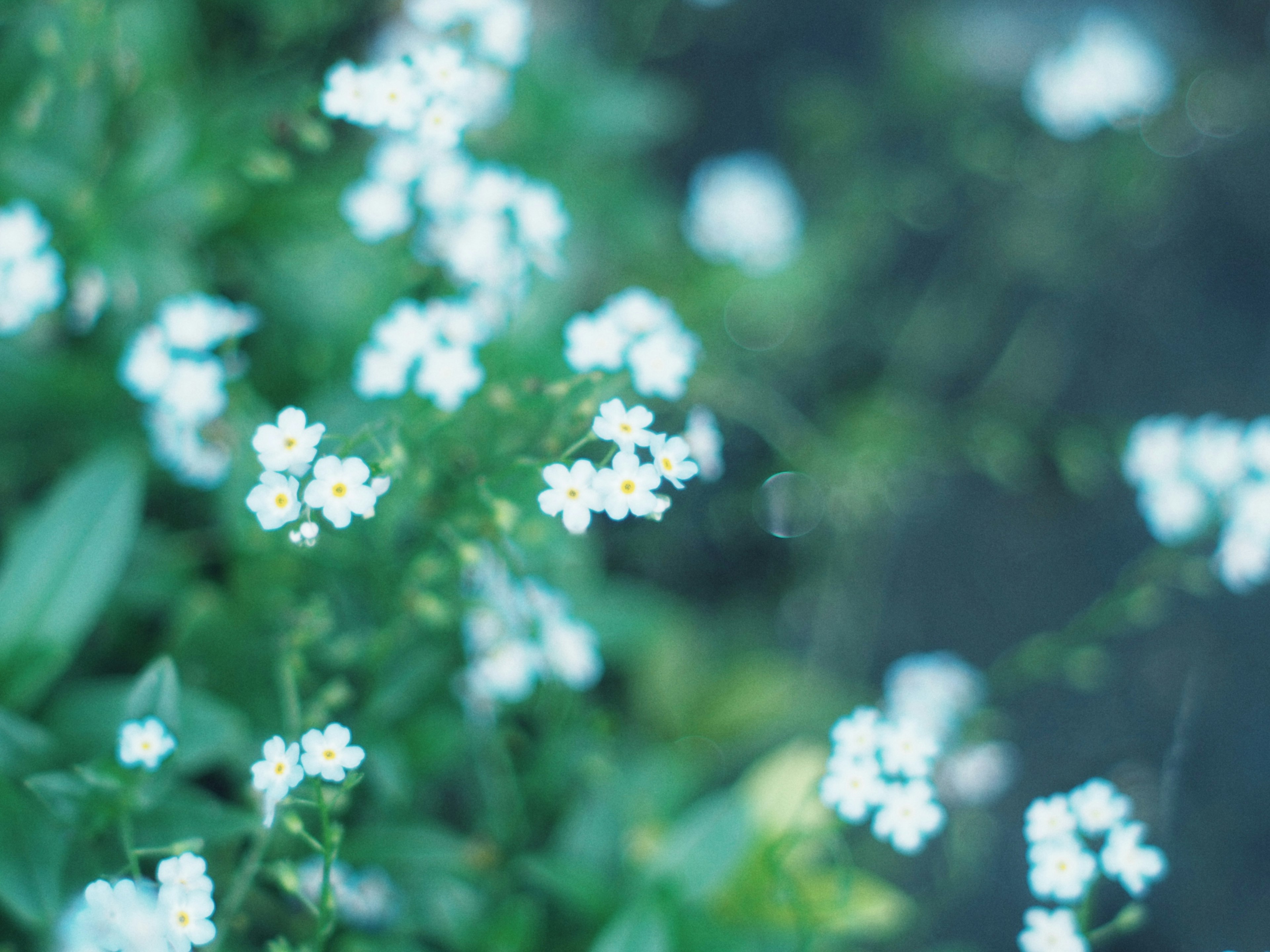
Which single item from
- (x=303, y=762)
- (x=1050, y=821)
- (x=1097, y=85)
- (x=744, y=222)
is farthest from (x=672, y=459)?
(x=1097, y=85)

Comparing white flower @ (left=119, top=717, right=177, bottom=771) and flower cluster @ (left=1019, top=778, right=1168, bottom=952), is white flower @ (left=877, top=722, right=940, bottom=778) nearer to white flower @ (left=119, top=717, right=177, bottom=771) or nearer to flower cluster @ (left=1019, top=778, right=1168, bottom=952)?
flower cluster @ (left=1019, top=778, right=1168, bottom=952)

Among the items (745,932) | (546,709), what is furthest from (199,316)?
(745,932)

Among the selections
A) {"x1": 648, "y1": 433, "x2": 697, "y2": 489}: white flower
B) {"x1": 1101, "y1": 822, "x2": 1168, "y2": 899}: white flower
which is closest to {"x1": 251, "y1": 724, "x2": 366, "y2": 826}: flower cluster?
{"x1": 648, "y1": 433, "x2": 697, "y2": 489}: white flower

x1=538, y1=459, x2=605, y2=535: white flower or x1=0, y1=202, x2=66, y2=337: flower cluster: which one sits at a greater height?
x1=0, y1=202, x2=66, y2=337: flower cluster

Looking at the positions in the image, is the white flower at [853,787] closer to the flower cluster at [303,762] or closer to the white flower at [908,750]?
the white flower at [908,750]

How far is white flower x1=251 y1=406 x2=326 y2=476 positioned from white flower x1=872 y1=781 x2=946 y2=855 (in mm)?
1238

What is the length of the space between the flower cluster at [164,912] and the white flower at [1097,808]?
159 cm

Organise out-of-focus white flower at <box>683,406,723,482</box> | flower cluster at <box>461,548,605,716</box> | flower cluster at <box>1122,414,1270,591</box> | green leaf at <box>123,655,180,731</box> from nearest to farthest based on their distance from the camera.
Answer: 1. green leaf at <box>123,655,180,731</box>
2. out-of-focus white flower at <box>683,406,723,482</box>
3. flower cluster at <box>461,548,605,716</box>
4. flower cluster at <box>1122,414,1270,591</box>

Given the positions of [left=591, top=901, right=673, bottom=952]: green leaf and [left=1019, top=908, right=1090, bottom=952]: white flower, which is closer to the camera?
[left=1019, top=908, right=1090, bottom=952]: white flower

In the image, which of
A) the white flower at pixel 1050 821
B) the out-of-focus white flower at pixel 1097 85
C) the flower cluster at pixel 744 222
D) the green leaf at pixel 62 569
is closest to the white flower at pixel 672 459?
the white flower at pixel 1050 821

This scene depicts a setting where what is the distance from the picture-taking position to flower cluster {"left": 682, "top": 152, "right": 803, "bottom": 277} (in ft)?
11.5

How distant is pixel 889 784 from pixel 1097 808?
1.29 ft

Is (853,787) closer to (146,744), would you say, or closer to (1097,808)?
(1097,808)

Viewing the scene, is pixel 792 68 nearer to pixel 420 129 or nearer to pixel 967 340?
pixel 967 340
